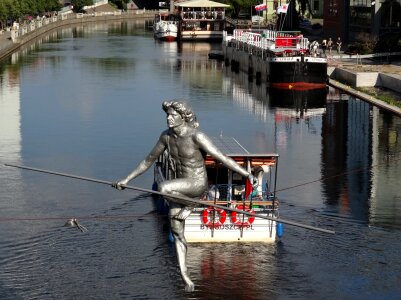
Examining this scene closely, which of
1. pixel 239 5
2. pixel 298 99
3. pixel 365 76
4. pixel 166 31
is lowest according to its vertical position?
pixel 298 99

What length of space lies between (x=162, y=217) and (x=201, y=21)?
117 m

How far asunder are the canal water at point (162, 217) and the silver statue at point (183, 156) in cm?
604

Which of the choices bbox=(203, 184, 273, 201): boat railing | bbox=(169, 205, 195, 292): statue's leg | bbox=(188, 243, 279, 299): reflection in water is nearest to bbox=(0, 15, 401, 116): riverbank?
bbox=(203, 184, 273, 201): boat railing

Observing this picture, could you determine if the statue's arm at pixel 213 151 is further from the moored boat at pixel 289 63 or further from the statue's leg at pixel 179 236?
A: the moored boat at pixel 289 63

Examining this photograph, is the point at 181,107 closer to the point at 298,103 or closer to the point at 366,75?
the point at 298,103

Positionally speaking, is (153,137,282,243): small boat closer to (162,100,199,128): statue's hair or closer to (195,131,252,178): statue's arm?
(195,131,252,178): statue's arm

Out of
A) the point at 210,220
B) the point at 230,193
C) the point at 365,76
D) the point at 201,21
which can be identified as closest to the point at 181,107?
the point at 210,220

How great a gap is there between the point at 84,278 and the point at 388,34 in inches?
2732

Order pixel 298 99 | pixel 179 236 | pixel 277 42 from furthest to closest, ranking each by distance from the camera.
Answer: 1. pixel 277 42
2. pixel 298 99
3. pixel 179 236

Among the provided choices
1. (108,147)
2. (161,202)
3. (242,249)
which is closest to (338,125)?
(108,147)

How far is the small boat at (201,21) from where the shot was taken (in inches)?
5738

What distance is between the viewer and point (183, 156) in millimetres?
18047

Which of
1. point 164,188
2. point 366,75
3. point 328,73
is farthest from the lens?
point 328,73

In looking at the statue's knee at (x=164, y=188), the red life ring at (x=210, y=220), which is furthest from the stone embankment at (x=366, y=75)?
the statue's knee at (x=164, y=188)
